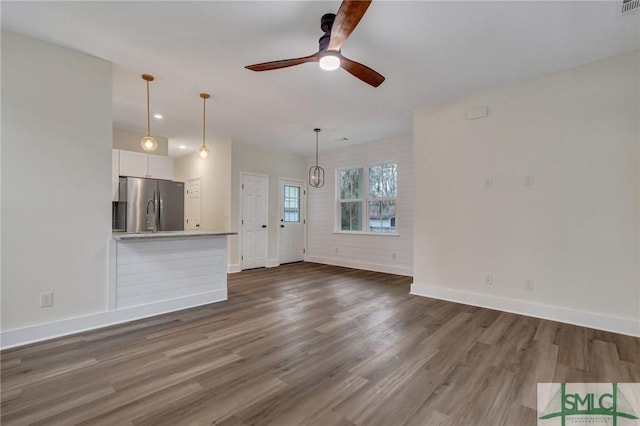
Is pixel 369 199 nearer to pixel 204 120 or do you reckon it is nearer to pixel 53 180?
pixel 204 120

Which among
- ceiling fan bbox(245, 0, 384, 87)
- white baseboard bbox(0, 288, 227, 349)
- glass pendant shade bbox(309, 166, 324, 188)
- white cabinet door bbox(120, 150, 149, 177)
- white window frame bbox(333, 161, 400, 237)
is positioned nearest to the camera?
ceiling fan bbox(245, 0, 384, 87)

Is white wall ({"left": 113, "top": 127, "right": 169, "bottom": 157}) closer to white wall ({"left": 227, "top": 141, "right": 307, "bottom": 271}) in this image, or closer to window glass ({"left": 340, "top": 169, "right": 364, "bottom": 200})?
white wall ({"left": 227, "top": 141, "right": 307, "bottom": 271})

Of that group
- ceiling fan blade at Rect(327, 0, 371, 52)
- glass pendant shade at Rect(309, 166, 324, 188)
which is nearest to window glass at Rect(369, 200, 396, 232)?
glass pendant shade at Rect(309, 166, 324, 188)

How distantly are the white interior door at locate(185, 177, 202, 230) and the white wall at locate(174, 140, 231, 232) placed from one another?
0.13 meters

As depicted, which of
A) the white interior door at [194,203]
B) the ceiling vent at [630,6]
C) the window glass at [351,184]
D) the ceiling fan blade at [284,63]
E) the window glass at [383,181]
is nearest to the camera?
the ceiling vent at [630,6]

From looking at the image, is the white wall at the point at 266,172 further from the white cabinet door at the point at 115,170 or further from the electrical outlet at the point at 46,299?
the electrical outlet at the point at 46,299

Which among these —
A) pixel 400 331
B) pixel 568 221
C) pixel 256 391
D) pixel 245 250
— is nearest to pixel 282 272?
pixel 245 250

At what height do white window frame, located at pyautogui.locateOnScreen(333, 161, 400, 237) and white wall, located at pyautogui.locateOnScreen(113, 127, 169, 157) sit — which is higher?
white wall, located at pyautogui.locateOnScreen(113, 127, 169, 157)

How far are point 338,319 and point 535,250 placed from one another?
241 cm

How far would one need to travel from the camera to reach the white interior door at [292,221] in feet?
23.0

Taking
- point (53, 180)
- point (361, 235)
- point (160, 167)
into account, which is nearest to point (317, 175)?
point (361, 235)

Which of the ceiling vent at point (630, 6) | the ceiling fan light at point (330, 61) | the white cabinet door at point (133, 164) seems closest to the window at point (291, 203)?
the white cabinet door at point (133, 164)

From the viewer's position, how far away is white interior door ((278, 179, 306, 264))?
7.01 m

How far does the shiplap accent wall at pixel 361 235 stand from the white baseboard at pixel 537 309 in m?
1.53
